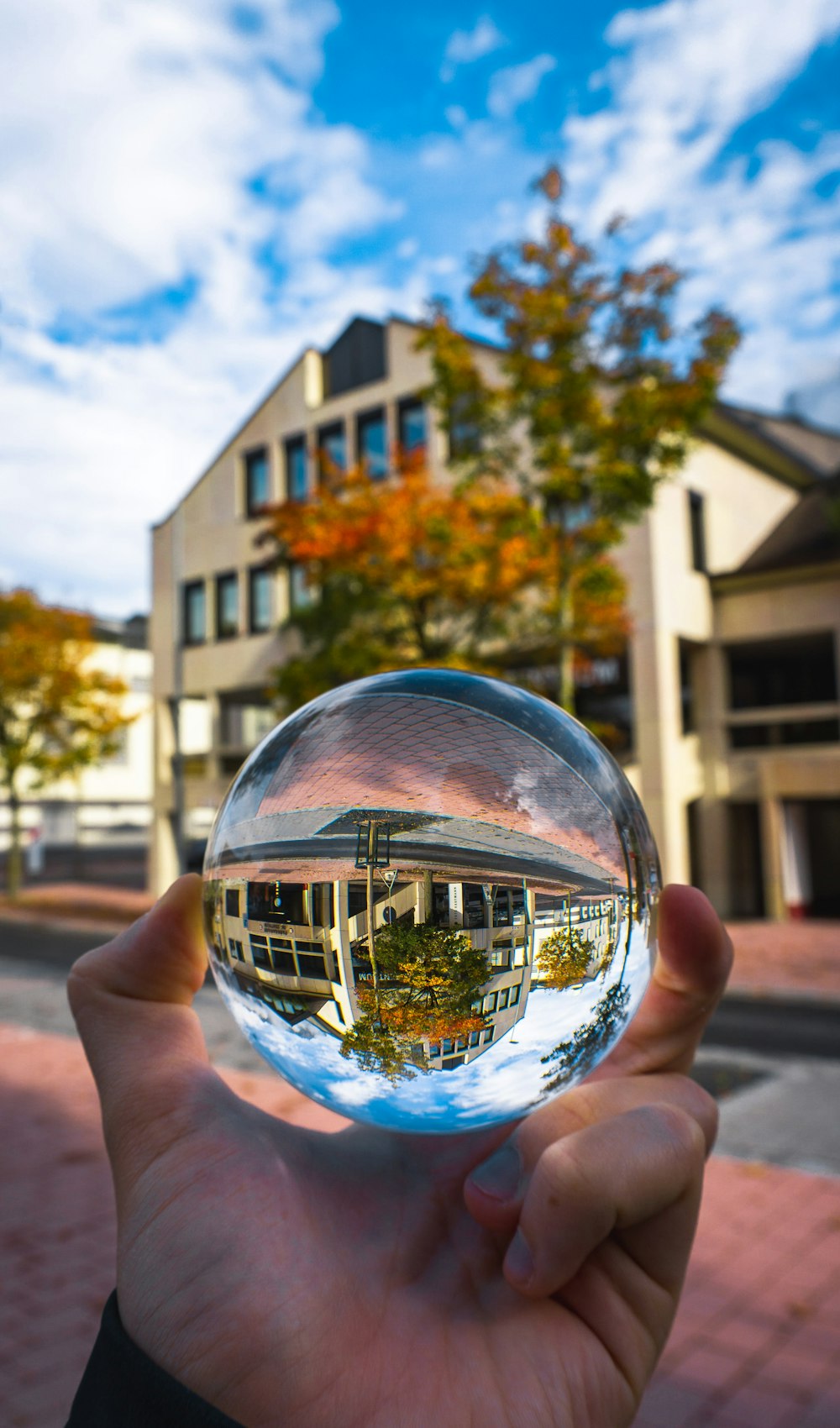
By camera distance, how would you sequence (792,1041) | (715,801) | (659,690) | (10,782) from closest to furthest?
(792,1041) → (659,690) → (715,801) → (10,782)

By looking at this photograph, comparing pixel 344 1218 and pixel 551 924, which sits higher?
pixel 551 924

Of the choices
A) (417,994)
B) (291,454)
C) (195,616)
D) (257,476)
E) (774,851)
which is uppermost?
(291,454)

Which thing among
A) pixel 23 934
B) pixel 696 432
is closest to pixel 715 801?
pixel 696 432

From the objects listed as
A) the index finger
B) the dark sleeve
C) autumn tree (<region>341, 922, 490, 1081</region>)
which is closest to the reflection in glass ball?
autumn tree (<region>341, 922, 490, 1081</region>)

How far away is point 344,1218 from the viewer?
5.19 ft

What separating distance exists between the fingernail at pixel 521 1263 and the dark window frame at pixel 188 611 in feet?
74.4

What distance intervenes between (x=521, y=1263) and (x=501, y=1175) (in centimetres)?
14

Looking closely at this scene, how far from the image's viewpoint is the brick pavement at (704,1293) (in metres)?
3.92

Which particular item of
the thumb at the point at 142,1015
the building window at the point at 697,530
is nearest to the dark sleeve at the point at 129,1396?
the thumb at the point at 142,1015

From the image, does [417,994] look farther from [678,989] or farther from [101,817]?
[101,817]

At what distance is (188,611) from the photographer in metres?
25.2

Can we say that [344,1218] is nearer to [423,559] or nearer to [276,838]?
[276,838]

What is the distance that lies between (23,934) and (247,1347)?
2182 cm

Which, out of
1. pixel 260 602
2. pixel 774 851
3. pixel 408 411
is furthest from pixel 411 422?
pixel 774 851
